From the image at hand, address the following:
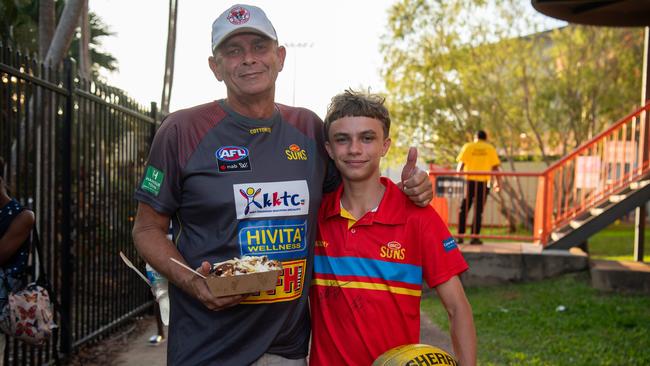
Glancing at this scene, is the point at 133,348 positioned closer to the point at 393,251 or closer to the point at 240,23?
the point at 393,251

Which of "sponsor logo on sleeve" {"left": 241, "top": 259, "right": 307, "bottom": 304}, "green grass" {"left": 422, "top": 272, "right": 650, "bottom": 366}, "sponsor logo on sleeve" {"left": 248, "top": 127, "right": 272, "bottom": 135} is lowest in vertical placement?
"green grass" {"left": 422, "top": 272, "right": 650, "bottom": 366}

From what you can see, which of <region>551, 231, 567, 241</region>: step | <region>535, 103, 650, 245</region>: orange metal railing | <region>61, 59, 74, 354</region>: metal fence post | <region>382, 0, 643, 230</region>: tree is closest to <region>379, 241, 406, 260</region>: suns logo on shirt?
<region>61, 59, 74, 354</region>: metal fence post

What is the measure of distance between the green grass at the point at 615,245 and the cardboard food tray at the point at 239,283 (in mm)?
13074

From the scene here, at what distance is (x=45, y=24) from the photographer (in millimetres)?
8445

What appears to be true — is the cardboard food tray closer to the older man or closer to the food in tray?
the food in tray

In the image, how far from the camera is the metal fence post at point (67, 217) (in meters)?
6.21

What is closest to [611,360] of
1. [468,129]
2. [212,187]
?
[212,187]

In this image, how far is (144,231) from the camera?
9.00 ft

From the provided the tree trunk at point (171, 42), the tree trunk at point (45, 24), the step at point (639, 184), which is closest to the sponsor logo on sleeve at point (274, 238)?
the tree trunk at point (45, 24)

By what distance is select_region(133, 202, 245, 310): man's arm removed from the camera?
8.02ft

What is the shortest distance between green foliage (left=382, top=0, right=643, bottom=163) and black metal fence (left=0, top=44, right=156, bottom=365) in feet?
41.4

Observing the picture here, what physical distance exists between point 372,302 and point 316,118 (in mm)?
918

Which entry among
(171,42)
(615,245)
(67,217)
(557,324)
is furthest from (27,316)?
(615,245)

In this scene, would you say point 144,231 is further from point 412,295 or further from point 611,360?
point 611,360
